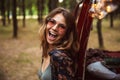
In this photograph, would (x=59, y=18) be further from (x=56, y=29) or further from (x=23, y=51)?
(x=23, y=51)

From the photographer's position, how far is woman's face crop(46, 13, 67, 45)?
2.16 metres

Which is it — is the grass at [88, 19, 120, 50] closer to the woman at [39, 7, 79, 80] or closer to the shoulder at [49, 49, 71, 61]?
the woman at [39, 7, 79, 80]

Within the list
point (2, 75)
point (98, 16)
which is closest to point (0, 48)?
point (2, 75)

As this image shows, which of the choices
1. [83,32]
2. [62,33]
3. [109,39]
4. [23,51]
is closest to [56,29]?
[62,33]

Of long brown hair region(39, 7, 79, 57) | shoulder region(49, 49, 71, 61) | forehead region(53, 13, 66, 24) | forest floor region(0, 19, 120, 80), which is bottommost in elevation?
forest floor region(0, 19, 120, 80)

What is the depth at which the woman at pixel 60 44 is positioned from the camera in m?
1.94

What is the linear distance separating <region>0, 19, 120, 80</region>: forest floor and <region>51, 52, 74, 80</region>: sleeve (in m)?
7.16

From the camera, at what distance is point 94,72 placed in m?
2.77

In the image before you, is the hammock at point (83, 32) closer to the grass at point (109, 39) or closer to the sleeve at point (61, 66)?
the sleeve at point (61, 66)

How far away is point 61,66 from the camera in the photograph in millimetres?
1924

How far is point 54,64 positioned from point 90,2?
0.82 meters

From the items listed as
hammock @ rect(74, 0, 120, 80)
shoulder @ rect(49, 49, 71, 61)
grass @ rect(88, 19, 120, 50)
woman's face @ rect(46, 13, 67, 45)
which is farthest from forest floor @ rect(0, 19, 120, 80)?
shoulder @ rect(49, 49, 71, 61)

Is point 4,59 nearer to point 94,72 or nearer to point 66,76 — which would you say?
point 94,72

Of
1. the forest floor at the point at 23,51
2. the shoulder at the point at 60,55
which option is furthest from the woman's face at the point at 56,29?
the forest floor at the point at 23,51
